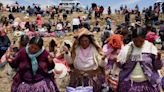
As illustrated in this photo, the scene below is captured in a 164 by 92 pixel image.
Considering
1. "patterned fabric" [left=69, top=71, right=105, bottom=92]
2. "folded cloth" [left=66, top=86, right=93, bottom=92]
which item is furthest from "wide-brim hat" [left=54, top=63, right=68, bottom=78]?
"folded cloth" [left=66, top=86, right=93, bottom=92]

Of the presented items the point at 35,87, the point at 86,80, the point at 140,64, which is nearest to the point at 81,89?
the point at 86,80

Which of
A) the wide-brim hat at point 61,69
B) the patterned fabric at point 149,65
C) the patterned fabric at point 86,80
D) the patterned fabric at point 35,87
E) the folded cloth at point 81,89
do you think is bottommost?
the wide-brim hat at point 61,69

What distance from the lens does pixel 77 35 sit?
306 inches

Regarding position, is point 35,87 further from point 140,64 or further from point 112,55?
point 112,55

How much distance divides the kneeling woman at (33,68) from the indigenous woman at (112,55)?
175 centimetres

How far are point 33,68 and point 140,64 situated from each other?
1644mm

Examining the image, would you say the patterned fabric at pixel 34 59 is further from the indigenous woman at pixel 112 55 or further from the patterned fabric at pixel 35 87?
the indigenous woman at pixel 112 55

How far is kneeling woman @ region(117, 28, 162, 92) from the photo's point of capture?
721 centimetres

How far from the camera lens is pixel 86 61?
7.80 metres

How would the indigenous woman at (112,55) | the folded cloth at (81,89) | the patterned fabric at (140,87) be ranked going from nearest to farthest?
the patterned fabric at (140,87) → the folded cloth at (81,89) → the indigenous woman at (112,55)

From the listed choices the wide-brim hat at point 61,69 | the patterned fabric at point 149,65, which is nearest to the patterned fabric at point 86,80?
the patterned fabric at point 149,65

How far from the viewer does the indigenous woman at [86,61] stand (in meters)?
7.81

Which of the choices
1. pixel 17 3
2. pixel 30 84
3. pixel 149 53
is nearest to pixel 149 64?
pixel 149 53

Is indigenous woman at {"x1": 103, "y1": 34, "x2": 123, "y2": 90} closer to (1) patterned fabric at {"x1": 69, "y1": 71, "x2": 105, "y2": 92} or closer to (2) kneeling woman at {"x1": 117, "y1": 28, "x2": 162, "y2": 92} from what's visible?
(1) patterned fabric at {"x1": 69, "y1": 71, "x2": 105, "y2": 92}
